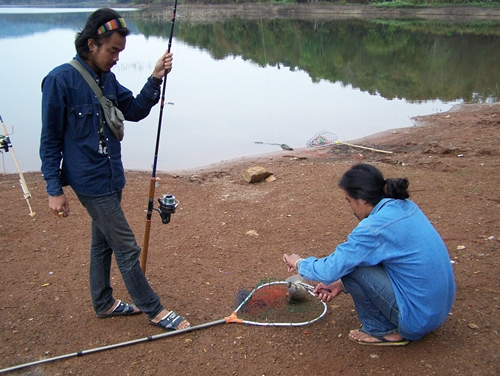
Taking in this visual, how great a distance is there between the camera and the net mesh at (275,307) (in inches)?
131

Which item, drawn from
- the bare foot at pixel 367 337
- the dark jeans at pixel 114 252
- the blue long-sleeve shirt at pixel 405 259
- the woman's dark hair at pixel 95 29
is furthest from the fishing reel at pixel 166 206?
the bare foot at pixel 367 337

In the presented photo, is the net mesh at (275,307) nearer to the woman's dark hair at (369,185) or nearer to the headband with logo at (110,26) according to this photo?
the woman's dark hair at (369,185)

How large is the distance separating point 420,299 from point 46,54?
21460 millimetres

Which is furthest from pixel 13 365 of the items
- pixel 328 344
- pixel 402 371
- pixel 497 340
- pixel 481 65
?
pixel 481 65

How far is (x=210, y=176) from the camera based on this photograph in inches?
297

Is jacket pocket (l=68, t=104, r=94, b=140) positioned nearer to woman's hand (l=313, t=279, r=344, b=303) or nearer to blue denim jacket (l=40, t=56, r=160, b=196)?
blue denim jacket (l=40, t=56, r=160, b=196)

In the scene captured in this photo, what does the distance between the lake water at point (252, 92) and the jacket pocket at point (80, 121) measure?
19.9 feet

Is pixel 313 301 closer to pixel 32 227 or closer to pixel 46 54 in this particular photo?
pixel 32 227

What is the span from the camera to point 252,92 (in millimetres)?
14906

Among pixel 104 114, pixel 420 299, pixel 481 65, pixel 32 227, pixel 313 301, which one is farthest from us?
pixel 481 65

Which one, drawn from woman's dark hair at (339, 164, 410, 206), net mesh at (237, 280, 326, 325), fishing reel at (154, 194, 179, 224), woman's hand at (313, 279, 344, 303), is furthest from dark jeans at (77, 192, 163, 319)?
woman's dark hair at (339, 164, 410, 206)

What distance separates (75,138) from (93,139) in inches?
4.0

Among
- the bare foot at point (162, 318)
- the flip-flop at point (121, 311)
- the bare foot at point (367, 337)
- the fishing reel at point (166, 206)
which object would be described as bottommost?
the flip-flop at point (121, 311)

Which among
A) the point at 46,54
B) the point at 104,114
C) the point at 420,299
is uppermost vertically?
the point at 104,114
